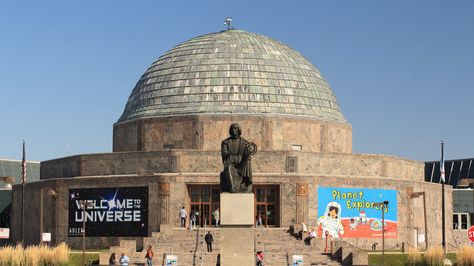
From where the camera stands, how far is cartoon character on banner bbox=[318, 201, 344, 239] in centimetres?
3828

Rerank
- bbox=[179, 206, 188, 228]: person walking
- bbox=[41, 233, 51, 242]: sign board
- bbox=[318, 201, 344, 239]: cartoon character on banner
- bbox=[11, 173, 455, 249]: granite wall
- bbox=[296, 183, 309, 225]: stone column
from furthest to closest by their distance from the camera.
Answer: bbox=[318, 201, 344, 239]: cartoon character on banner < bbox=[11, 173, 455, 249]: granite wall < bbox=[296, 183, 309, 225]: stone column < bbox=[179, 206, 188, 228]: person walking < bbox=[41, 233, 51, 242]: sign board

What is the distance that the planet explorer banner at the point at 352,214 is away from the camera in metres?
38.4

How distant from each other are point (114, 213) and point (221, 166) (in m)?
4.83

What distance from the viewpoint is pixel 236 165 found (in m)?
19.3

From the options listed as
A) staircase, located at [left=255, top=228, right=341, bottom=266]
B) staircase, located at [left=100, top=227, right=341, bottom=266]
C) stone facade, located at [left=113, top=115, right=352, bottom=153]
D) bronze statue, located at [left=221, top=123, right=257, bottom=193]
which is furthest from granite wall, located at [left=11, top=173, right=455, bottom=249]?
bronze statue, located at [left=221, top=123, right=257, bottom=193]

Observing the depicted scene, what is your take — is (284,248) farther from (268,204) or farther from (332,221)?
(332,221)

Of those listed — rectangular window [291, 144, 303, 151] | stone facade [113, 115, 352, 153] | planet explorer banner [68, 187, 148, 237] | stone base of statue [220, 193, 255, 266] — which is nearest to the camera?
stone base of statue [220, 193, 255, 266]

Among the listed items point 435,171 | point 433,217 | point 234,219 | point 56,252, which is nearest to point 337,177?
point 433,217

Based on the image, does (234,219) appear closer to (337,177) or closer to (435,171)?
(337,177)

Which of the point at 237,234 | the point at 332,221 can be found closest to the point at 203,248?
the point at 332,221

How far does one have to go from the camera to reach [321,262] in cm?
3153

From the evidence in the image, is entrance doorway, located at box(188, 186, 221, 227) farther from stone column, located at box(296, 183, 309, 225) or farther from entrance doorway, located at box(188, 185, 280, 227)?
stone column, located at box(296, 183, 309, 225)

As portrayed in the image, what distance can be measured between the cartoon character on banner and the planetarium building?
5cm

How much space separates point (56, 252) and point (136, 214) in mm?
10442
